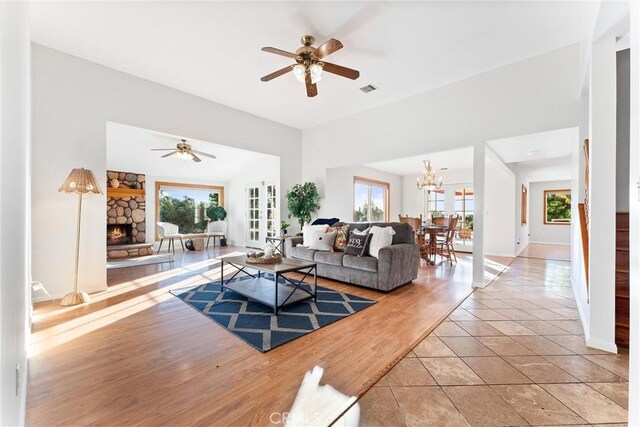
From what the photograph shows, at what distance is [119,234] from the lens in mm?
6691

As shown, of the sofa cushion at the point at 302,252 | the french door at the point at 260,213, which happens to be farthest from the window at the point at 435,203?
the sofa cushion at the point at 302,252

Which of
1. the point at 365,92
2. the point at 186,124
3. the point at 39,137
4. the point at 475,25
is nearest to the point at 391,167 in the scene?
the point at 365,92

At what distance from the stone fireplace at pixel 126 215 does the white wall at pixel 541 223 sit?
12.4 meters

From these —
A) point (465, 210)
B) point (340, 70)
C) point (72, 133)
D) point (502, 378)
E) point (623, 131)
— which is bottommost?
point (502, 378)

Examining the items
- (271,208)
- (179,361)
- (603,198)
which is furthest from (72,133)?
(603,198)

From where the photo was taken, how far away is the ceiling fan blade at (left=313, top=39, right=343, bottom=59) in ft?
8.69

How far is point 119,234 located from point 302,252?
5217 millimetres

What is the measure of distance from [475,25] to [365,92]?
197 cm

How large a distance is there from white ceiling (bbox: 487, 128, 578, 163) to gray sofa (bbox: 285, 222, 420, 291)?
2082mm

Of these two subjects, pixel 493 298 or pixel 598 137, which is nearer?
pixel 598 137

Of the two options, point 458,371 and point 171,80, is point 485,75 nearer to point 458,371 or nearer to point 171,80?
point 458,371

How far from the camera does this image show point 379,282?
3.62 metres

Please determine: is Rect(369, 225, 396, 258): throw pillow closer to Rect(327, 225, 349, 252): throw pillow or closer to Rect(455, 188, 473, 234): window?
Rect(327, 225, 349, 252): throw pillow

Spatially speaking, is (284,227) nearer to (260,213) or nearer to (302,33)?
(260,213)
